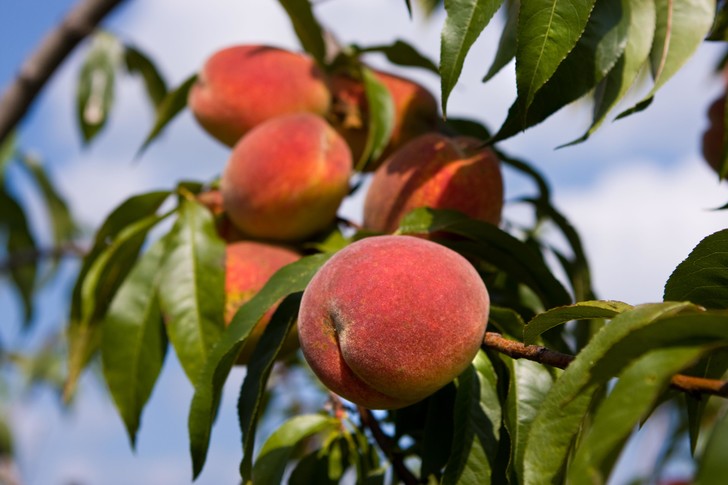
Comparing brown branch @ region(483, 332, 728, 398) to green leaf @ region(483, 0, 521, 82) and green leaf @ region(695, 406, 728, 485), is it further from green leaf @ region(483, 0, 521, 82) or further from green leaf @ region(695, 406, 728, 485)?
green leaf @ region(483, 0, 521, 82)

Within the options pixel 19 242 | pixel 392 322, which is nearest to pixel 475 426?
pixel 392 322

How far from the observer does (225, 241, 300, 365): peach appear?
1055 millimetres

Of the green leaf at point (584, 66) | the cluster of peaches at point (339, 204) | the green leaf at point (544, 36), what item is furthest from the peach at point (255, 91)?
the green leaf at point (544, 36)

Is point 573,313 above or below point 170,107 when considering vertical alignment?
above

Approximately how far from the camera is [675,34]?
2.89ft

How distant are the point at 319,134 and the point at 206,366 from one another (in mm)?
443

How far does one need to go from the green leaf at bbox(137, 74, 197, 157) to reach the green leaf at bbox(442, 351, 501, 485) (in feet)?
2.50

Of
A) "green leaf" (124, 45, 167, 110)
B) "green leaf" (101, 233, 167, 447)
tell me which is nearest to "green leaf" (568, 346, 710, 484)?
"green leaf" (101, 233, 167, 447)

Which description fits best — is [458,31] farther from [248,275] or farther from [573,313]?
[248,275]

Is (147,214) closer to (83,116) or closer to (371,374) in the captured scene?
(371,374)

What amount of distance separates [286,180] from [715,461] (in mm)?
793

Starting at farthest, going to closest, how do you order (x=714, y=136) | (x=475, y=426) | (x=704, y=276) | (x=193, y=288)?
(x=714, y=136) → (x=193, y=288) → (x=475, y=426) → (x=704, y=276)

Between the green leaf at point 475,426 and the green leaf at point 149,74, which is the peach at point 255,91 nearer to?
the green leaf at point 475,426

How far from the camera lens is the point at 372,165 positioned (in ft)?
3.98
